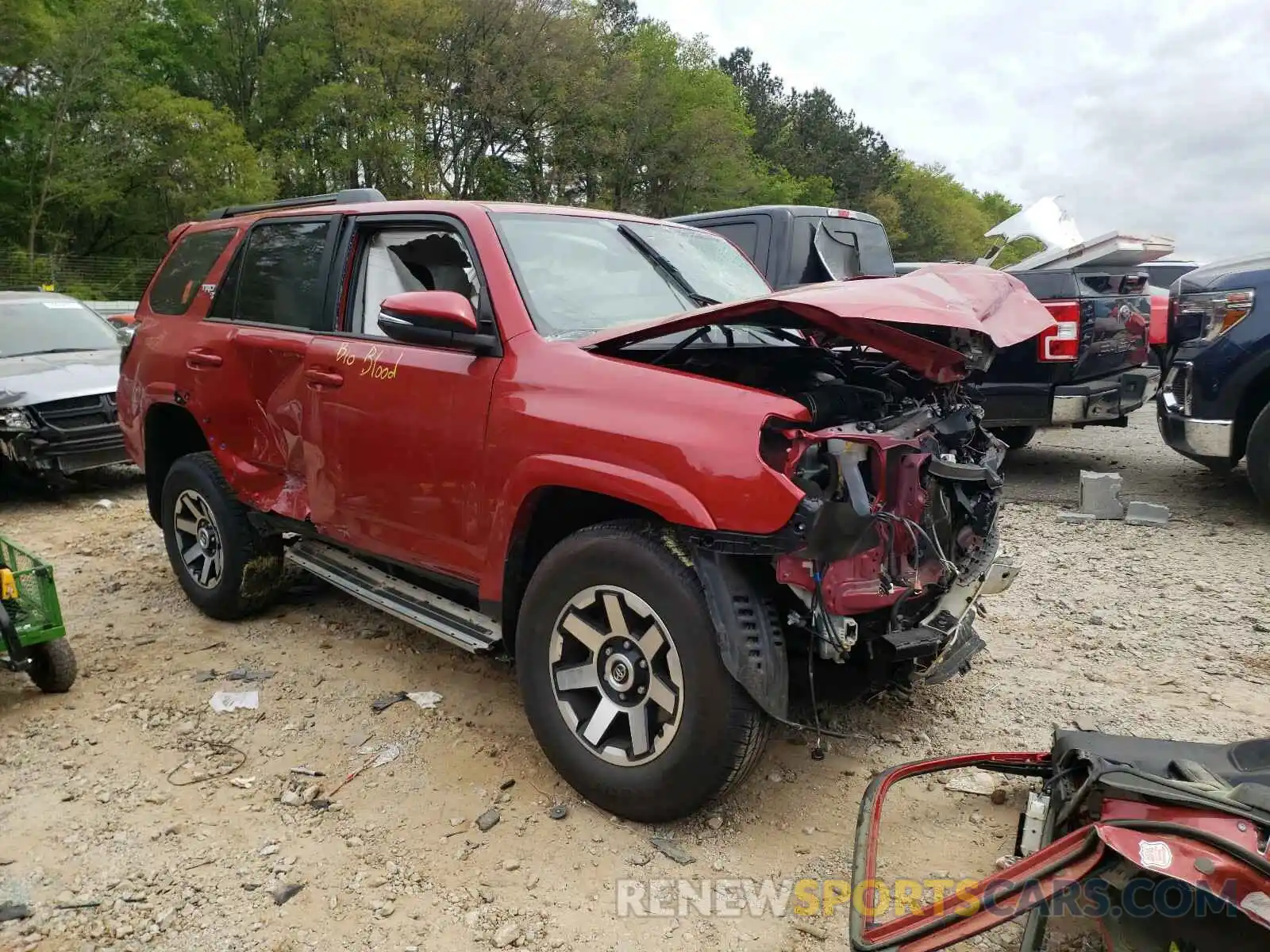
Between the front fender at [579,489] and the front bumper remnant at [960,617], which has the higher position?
the front fender at [579,489]

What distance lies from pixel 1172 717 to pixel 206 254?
5081 mm

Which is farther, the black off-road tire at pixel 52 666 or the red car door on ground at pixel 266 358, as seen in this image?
the red car door on ground at pixel 266 358

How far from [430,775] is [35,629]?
1892 mm

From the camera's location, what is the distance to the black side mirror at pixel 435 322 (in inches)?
119

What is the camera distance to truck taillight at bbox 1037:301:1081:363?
678 cm

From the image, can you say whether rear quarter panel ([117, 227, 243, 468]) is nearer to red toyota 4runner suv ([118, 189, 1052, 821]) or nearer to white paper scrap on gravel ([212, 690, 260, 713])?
red toyota 4runner suv ([118, 189, 1052, 821])

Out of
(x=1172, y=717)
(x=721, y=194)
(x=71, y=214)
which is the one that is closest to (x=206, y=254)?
(x=1172, y=717)

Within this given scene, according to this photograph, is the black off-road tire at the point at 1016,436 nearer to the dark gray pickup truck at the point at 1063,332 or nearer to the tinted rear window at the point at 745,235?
the dark gray pickup truck at the point at 1063,332

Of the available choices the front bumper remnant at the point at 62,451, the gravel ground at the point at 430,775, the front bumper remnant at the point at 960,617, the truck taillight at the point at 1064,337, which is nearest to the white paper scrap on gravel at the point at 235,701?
the gravel ground at the point at 430,775

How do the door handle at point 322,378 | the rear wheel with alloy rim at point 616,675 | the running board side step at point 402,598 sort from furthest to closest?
1. the door handle at point 322,378
2. the running board side step at point 402,598
3. the rear wheel with alloy rim at point 616,675

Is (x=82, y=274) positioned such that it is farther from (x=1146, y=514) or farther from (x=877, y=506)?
(x=877, y=506)

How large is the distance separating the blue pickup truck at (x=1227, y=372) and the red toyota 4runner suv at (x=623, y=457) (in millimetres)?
3253

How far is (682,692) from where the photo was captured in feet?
8.75

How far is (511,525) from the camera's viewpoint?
308 centimetres
